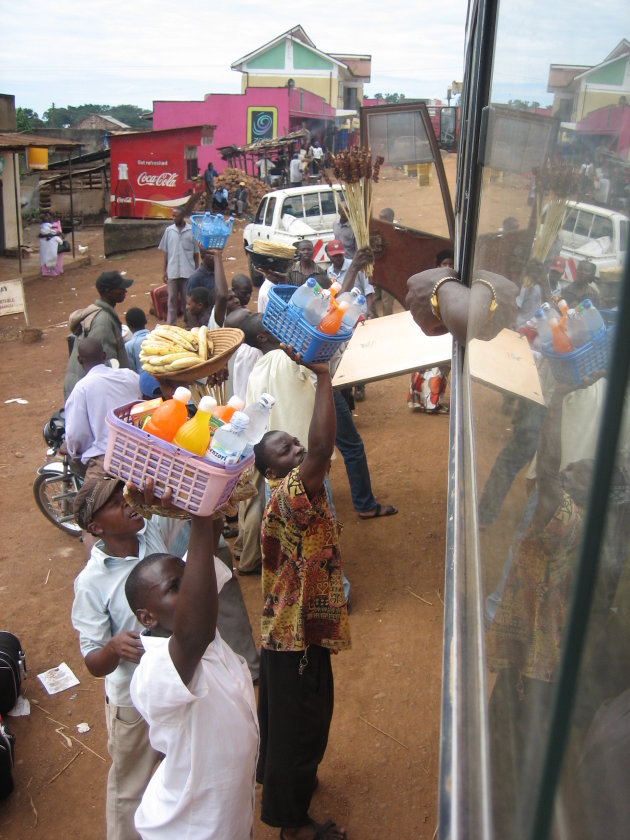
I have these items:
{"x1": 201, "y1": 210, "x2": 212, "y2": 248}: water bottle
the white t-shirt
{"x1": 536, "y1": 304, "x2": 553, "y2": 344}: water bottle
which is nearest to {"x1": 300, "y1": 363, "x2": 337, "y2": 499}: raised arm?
the white t-shirt

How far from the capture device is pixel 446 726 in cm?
71

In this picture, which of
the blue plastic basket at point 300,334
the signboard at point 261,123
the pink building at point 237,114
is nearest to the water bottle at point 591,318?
the blue plastic basket at point 300,334

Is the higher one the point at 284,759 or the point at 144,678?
the point at 144,678

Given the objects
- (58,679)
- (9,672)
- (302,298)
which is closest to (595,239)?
(302,298)

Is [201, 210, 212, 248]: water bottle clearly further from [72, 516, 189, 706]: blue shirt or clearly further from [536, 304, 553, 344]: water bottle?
[536, 304, 553, 344]: water bottle

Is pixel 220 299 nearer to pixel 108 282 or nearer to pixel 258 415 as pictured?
pixel 108 282

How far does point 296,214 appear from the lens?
15031mm

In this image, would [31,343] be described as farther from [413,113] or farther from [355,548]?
[355,548]

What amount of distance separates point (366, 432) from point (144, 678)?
5953 millimetres

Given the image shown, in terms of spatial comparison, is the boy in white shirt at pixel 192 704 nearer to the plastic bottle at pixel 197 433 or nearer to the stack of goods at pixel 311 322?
the plastic bottle at pixel 197 433

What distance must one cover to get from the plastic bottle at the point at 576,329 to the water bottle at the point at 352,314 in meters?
2.57

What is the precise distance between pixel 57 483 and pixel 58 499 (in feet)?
1.40

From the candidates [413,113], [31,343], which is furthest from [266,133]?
[413,113]

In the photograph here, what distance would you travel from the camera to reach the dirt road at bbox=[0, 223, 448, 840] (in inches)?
136
